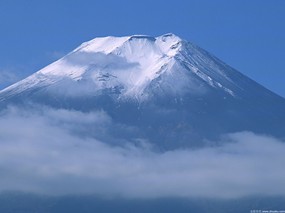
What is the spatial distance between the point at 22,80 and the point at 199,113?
39.9 meters

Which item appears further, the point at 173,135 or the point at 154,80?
the point at 154,80

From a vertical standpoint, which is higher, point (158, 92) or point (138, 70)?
point (138, 70)

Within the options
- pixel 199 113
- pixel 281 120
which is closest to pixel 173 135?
pixel 199 113

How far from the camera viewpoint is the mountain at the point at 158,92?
16900 centimetres

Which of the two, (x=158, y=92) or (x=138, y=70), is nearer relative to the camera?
(x=158, y=92)

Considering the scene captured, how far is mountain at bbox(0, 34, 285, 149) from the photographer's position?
169 metres

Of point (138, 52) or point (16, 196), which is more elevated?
point (138, 52)

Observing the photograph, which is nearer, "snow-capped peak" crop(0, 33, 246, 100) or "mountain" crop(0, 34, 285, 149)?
"mountain" crop(0, 34, 285, 149)

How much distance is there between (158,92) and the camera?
580 feet

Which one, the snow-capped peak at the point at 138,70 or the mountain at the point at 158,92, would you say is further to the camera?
the snow-capped peak at the point at 138,70

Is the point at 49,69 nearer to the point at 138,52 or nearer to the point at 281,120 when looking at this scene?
the point at 138,52

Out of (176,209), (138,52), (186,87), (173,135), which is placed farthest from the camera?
(138,52)

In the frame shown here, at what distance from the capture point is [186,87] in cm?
17762

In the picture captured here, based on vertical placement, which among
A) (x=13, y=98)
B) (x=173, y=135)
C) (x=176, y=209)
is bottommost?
(x=176, y=209)
